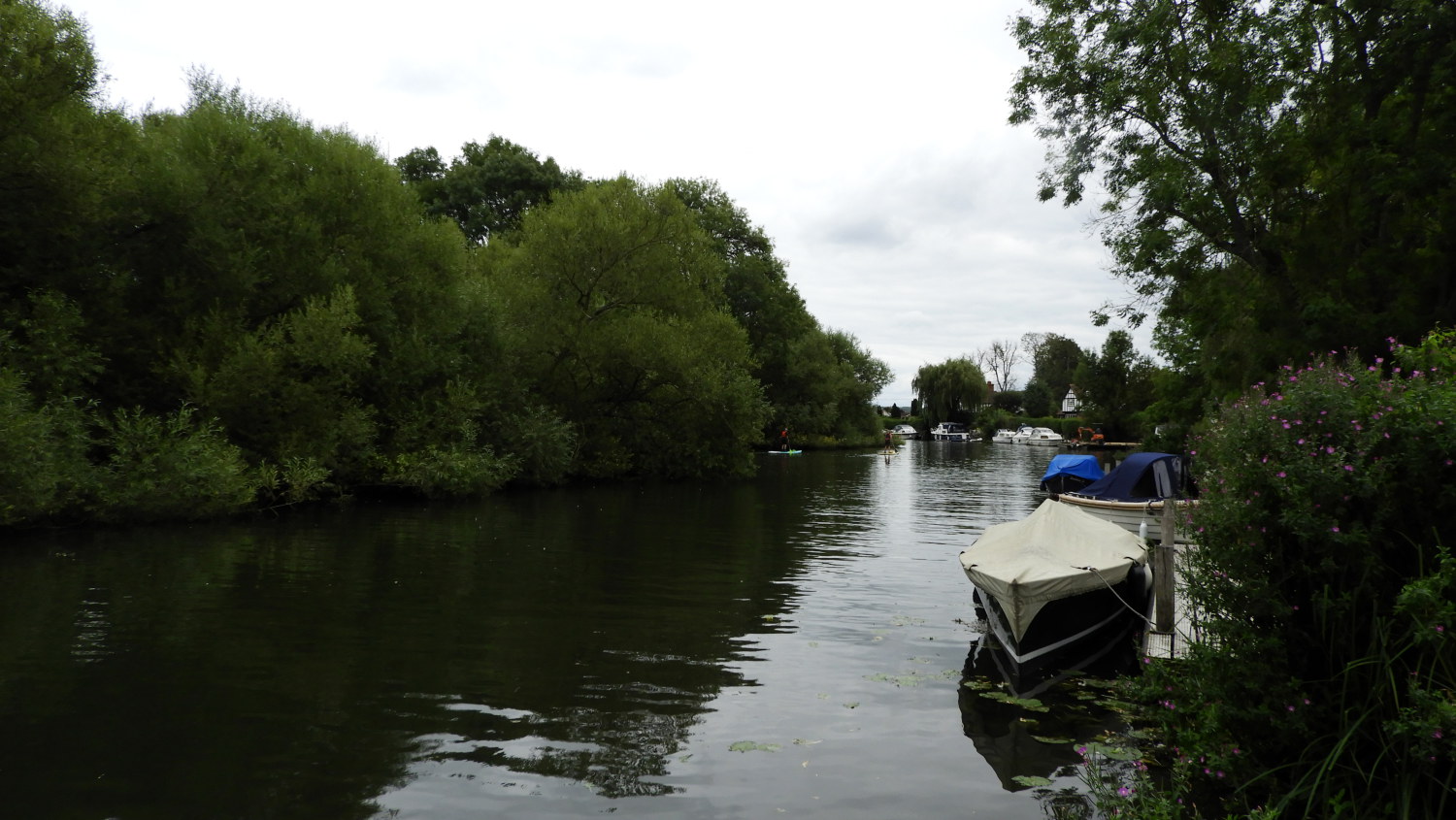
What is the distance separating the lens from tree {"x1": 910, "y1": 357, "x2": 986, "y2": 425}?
115312 millimetres

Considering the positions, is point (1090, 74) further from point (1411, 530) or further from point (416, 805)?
point (416, 805)

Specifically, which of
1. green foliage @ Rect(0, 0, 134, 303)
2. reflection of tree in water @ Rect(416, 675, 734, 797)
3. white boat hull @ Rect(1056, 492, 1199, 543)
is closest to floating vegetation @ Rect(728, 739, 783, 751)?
reflection of tree in water @ Rect(416, 675, 734, 797)

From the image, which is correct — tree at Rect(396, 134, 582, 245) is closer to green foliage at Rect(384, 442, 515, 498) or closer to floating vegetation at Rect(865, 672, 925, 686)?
green foliage at Rect(384, 442, 515, 498)

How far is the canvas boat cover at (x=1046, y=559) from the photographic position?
10766 millimetres

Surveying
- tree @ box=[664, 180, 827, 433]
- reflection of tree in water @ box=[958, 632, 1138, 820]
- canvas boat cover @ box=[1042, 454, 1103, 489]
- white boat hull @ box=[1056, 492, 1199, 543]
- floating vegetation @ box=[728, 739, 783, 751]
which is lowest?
reflection of tree in water @ box=[958, 632, 1138, 820]

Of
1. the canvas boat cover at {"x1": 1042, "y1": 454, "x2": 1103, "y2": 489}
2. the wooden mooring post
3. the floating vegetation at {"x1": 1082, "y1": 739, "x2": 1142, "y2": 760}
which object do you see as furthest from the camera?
the canvas boat cover at {"x1": 1042, "y1": 454, "x2": 1103, "y2": 489}

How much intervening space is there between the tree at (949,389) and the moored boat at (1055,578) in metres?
104

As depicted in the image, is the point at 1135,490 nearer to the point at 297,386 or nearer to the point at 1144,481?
the point at 1144,481

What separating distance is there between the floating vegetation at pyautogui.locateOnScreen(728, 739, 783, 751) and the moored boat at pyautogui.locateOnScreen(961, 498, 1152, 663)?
12.1ft

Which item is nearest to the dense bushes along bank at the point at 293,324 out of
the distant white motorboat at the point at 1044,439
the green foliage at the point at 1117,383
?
the green foliage at the point at 1117,383

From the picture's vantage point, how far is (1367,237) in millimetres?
23188

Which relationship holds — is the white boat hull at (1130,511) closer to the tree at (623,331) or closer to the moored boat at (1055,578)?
the moored boat at (1055,578)

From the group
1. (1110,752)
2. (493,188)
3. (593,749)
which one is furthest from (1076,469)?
(493,188)

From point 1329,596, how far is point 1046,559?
18.8 feet
